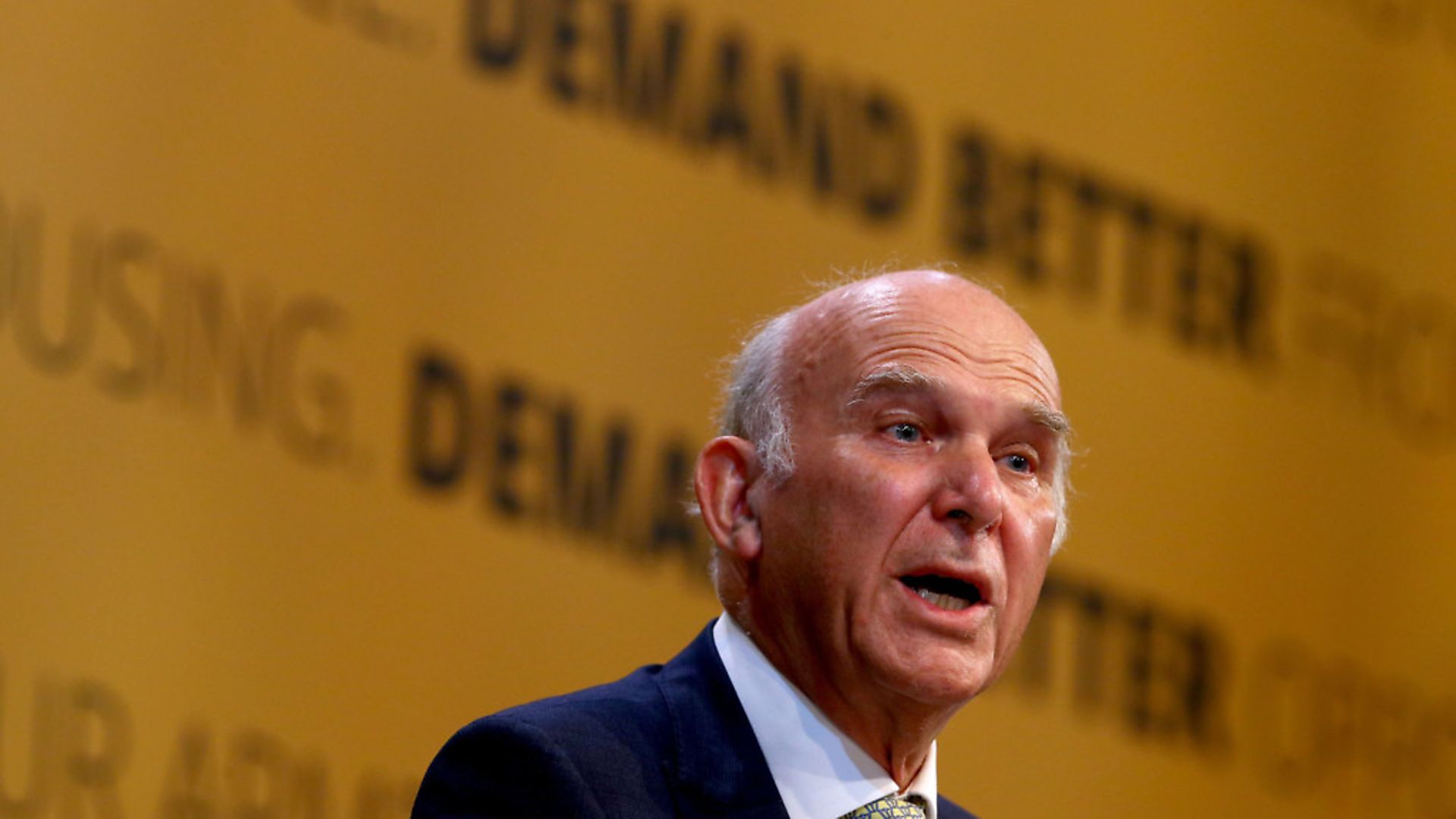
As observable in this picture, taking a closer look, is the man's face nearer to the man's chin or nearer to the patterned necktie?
the man's chin

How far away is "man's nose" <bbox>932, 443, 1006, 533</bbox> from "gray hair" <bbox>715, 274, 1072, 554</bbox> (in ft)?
0.58

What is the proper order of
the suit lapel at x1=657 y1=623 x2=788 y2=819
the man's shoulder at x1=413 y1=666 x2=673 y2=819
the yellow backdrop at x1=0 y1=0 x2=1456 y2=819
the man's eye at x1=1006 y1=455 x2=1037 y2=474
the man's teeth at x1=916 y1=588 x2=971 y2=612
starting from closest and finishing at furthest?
1. the man's shoulder at x1=413 y1=666 x2=673 y2=819
2. the suit lapel at x1=657 y1=623 x2=788 y2=819
3. the man's teeth at x1=916 y1=588 x2=971 y2=612
4. the man's eye at x1=1006 y1=455 x2=1037 y2=474
5. the yellow backdrop at x1=0 y1=0 x2=1456 y2=819

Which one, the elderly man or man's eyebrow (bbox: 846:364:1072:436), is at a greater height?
man's eyebrow (bbox: 846:364:1072:436)

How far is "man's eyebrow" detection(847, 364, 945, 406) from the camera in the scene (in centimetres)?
218

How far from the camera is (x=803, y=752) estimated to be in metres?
2.14

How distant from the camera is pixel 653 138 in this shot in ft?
12.4

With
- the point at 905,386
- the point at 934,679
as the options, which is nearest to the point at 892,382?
the point at 905,386

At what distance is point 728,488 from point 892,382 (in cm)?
27

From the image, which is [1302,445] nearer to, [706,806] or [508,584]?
[508,584]

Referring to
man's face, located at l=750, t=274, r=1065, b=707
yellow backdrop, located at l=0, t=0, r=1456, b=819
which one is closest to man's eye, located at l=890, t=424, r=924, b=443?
man's face, located at l=750, t=274, r=1065, b=707

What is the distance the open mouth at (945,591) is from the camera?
2148mm

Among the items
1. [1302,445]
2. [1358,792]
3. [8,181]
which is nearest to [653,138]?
[8,181]

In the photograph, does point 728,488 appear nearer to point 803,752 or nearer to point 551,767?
point 803,752

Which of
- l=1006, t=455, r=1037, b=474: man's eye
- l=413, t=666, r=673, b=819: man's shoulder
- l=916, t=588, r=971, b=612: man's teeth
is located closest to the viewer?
l=413, t=666, r=673, b=819: man's shoulder
